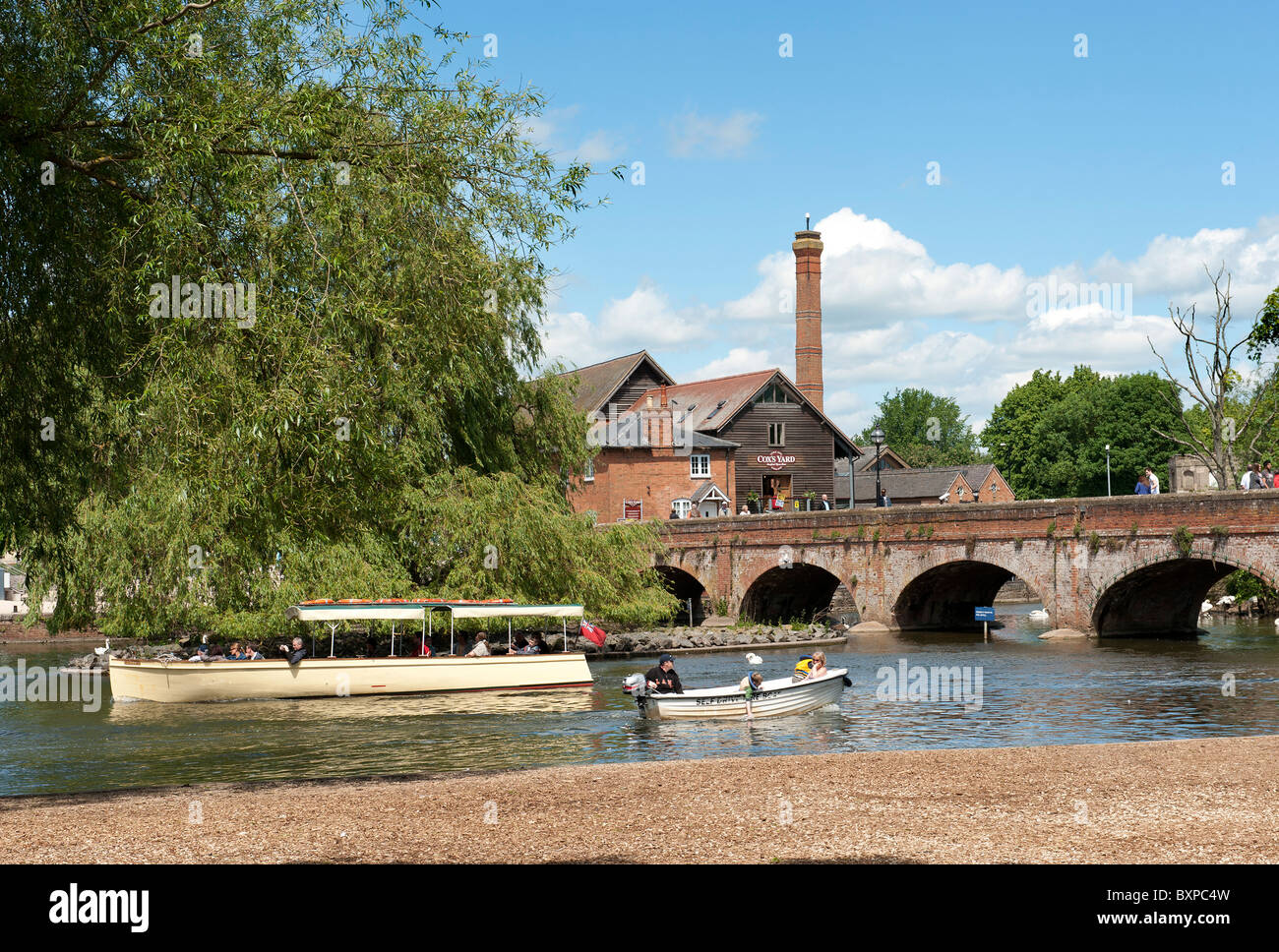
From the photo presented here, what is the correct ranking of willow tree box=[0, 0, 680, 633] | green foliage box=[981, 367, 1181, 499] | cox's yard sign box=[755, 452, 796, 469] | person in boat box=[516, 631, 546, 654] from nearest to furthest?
willow tree box=[0, 0, 680, 633] → person in boat box=[516, 631, 546, 654] → cox's yard sign box=[755, 452, 796, 469] → green foliage box=[981, 367, 1181, 499]

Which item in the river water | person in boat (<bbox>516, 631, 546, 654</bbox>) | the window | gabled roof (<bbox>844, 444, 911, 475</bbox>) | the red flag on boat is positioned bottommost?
the river water

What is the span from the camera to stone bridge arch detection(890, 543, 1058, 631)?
133ft

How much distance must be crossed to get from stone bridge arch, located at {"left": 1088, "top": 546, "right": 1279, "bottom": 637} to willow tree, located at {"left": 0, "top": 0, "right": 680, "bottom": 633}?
2831 cm

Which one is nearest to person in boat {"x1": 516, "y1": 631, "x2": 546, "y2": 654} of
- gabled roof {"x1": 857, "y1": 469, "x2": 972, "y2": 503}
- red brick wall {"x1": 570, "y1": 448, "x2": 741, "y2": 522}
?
red brick wall {"x1": 570, "y1": 448, "x2": 741, "y2": 522}

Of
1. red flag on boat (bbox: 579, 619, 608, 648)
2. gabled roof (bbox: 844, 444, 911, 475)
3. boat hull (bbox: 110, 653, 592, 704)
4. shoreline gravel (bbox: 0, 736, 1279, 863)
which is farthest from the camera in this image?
gabled roof (bbox: 844, 444, 911, 475)

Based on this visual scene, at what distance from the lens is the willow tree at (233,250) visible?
11695mm

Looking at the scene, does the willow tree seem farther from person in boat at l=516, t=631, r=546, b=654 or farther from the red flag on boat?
the red flag on boat

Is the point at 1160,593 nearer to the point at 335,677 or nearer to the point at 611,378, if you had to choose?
the point at 335,677

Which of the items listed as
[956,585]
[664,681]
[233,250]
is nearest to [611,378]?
[956,585]

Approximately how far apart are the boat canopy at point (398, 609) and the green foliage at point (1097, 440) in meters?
69.9

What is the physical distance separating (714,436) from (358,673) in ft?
126

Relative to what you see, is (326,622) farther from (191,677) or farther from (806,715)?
(806,715)
